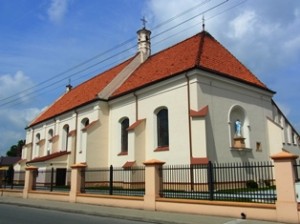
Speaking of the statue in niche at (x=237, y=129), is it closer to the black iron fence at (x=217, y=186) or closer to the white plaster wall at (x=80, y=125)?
the black iron fence at (x=217, y=186)

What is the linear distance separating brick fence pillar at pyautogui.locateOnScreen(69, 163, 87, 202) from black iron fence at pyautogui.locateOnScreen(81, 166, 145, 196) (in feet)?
0.66

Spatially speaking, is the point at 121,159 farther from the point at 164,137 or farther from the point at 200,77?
the point at 200,77

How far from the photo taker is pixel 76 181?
18.4 metres

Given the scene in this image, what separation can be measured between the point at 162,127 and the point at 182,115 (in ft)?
A: 7.47

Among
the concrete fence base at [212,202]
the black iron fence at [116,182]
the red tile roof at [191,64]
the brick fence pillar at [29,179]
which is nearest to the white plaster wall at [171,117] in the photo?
the red tile roof at [191,64]

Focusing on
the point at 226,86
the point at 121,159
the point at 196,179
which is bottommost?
the point at 196,179

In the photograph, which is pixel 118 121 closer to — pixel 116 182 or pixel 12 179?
pixel 12 179

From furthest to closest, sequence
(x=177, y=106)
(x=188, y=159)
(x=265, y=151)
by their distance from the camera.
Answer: (x=265, y=151) → (x=177, y=106) → (x=188, y=159)

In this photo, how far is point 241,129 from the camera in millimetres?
22953

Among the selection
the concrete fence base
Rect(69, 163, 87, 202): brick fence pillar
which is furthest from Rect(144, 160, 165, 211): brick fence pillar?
Rect(69, 163, 87, 202): brick fence pillar

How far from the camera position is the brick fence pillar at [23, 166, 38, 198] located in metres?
22.6

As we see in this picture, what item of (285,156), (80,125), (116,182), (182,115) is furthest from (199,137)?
(80,125)

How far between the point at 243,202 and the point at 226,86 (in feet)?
39.3

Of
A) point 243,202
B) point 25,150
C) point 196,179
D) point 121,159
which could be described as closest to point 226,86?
point 196,179
